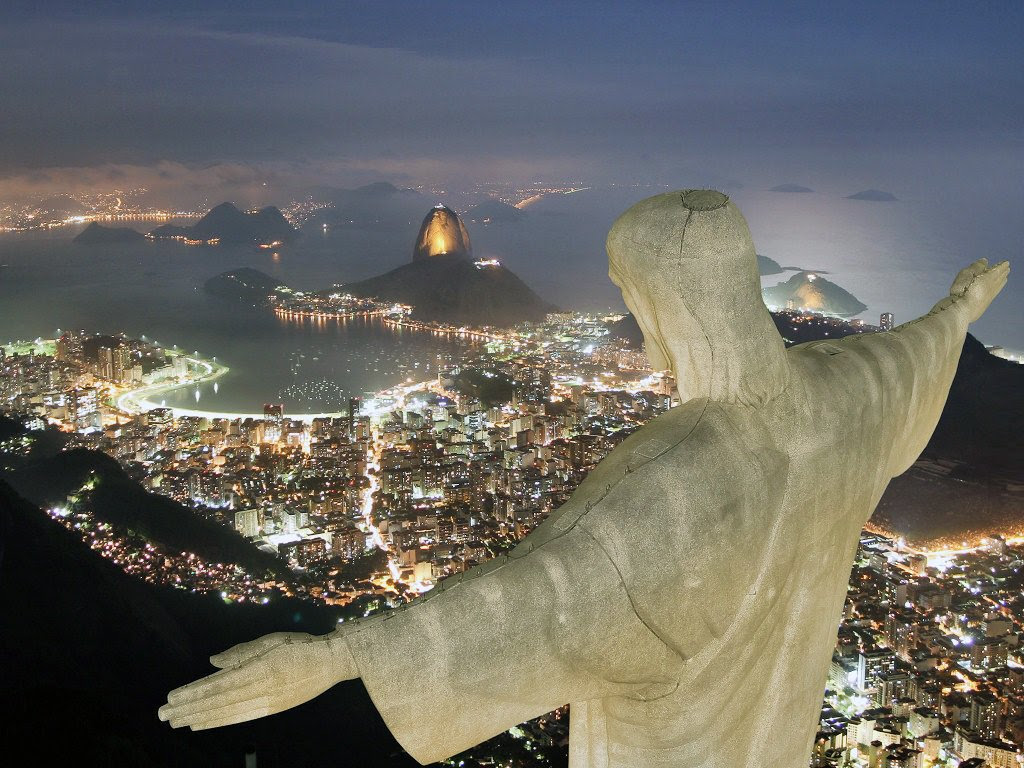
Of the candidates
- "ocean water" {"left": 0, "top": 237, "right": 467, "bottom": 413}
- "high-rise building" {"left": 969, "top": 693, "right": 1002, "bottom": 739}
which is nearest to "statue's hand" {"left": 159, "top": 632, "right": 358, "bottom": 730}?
"high-rise building" {"left": 969, "top": 693, "right": 1002, "bottom": 739}

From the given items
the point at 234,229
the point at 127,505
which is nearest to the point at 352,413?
the point at 127,505

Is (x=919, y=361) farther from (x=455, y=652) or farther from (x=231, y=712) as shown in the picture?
(x=231, y=712)

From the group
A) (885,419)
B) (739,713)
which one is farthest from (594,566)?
(885,419)

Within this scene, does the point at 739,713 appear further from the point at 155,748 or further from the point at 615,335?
the point at 615,335

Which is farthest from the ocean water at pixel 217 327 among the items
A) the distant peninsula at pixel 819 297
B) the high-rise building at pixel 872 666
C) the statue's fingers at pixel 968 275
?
the statue's fingers at pixel 968 275

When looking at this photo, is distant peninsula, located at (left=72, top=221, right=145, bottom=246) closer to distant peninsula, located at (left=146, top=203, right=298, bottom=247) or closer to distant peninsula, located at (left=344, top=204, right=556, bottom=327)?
distant peninsula, located at (left=146, top=203, right=298, bottom=247)

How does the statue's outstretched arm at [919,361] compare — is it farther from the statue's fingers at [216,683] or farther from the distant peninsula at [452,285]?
the distant peninsula at [452,285]
